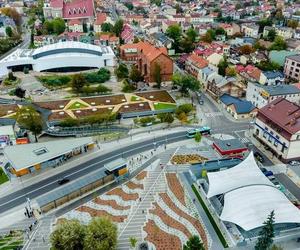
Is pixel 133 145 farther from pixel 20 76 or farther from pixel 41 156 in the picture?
pixel 20 76

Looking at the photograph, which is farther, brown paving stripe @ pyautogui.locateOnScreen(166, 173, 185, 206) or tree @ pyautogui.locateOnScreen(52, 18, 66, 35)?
tree @ pyautogui.locateOnScreen(52, 18, 66, 35)

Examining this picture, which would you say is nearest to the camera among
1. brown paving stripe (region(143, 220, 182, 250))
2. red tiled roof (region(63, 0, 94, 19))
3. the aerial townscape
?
brown paving stripe (region(143, 220, 182, 250))

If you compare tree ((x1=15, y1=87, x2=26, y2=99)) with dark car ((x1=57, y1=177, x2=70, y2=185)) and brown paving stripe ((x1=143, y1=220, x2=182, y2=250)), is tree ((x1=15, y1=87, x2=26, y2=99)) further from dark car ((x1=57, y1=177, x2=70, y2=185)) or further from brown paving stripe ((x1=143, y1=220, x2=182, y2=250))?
brown paving stripe ((x1=143, y1=220, x2=182, y2=250))

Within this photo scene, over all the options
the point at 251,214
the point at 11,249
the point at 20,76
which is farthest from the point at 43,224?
the point at 20,76

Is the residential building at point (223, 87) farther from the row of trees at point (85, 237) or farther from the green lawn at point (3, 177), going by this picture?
the row of trees at point (85, 237)

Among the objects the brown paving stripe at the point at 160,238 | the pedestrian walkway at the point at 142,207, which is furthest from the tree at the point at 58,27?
the brown paving stripe at the point at 160,238

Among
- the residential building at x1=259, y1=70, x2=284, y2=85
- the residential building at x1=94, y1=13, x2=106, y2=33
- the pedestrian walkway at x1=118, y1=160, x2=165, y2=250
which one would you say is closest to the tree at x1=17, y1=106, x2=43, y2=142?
the pedestrian walkway at x1=118, y1=160, x2=165, y2=250
